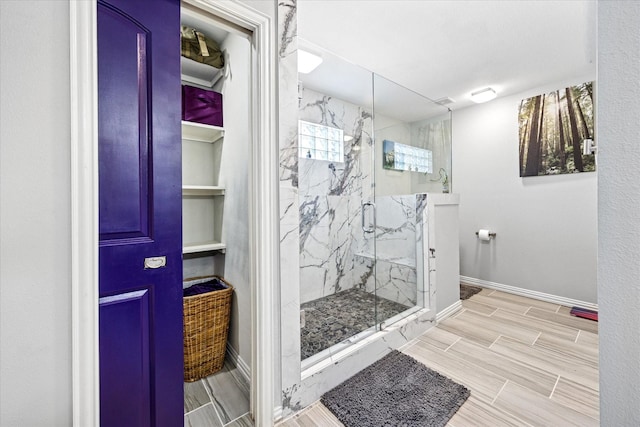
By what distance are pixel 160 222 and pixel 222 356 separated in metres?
1.21

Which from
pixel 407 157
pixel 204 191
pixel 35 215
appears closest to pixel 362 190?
pixel 407 157

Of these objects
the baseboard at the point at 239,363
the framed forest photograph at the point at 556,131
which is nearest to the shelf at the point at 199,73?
the baseboard at the point at 239,363

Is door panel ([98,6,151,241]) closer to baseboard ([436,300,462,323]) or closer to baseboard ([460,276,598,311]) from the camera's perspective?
baseboard ([436,300,462,323])

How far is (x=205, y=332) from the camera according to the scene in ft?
5.75

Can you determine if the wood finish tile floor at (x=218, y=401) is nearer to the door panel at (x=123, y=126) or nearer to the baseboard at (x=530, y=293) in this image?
the door panel at (x=123, y=126)

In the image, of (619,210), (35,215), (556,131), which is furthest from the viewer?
(556,131)

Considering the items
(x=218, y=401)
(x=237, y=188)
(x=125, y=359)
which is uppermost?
(x=237, y=188)

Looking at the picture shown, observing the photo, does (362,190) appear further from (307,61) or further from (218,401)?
(218,401)

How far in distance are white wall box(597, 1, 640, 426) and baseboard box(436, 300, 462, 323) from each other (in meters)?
2.12

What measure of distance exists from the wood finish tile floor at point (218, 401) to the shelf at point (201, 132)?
1738 mm

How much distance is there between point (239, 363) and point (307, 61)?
8.11 feet

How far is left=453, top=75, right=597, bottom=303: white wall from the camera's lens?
9.30 feet

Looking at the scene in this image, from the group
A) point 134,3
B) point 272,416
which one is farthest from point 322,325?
point 134,3

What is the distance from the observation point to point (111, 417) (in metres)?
1.01
